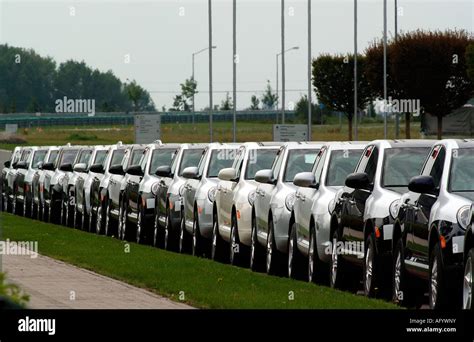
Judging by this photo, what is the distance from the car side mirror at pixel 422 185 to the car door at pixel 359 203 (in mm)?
2617

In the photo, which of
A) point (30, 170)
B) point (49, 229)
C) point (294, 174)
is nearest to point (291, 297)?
point (294, 174)

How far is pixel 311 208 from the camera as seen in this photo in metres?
20.1

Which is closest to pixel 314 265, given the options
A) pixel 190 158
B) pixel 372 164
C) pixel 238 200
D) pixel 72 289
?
pixel 372 164

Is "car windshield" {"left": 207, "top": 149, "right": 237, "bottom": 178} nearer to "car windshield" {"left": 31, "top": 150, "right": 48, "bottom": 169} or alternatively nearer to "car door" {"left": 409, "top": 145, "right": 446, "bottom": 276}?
"car door" {"left": 409, "top": 145, "right": 446, "bottom": 276}

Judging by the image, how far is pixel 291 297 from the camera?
16.9 metres

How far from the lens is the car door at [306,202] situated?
20.3 metres

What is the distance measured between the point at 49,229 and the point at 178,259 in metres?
12.3

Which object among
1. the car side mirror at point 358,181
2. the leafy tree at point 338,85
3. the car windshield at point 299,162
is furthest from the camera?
the leafy tree at point 338,85

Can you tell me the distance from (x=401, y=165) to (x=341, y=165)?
2.36 metres

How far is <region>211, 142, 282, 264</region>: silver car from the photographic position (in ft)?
77.3

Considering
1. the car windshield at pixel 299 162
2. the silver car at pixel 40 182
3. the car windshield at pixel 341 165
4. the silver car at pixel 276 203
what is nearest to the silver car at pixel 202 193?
the silver car at pixel 276 203

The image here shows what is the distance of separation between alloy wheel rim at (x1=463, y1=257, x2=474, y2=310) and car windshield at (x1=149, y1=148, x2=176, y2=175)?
55.5ft

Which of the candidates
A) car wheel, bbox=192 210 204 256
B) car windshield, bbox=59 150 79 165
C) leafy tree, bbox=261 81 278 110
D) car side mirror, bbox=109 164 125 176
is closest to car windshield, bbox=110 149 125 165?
car side mirror, bbox=109 164 125 176

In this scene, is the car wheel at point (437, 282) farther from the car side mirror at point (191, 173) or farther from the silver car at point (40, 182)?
the silver car at point (40, 182)
